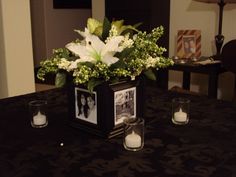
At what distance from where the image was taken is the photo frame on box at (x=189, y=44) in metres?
3.45

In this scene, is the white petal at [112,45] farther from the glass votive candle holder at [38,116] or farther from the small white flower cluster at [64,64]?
the glass votive candle holder at [38,116]

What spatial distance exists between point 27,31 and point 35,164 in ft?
6.84

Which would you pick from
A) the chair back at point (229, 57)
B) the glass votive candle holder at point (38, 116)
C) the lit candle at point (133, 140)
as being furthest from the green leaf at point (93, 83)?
the chair back at point (229, 57)

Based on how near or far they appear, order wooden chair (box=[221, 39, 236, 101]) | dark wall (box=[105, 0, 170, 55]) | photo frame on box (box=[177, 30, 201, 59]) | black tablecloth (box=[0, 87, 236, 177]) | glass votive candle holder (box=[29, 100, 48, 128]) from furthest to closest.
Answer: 1. dark wall (box=[105, 0, 170, 55])
2. photo frame on box (box=[177, 30, 201, 59])
3. wooden chair (box=[221, 39, 236, 101])
4. glass votive candle holder (box=[29, 100, 48, 128])
5. black tablecloth (box=[0, 87, 236, 177])

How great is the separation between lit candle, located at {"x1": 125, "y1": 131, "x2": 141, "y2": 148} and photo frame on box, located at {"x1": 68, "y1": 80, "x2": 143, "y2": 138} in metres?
0.12

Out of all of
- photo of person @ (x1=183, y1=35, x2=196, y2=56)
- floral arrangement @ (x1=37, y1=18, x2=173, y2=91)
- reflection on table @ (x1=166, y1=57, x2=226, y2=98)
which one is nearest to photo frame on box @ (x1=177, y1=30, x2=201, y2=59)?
photo of person @ (x1=183, y1=35, x2=196, y2=56)

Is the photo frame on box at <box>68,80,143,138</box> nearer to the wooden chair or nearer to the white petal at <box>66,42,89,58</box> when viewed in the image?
→ the white petal at <box>66,42,89,58</box>

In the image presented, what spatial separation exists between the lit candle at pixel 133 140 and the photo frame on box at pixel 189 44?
7.96ft

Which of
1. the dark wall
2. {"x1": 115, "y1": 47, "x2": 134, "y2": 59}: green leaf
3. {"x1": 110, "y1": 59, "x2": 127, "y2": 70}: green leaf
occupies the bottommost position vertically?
{"x1": 110, "y1": 59, "x2": 127, "y2": 70}: green leaf

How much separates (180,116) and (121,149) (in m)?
0.37

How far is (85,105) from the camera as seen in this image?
127 cm

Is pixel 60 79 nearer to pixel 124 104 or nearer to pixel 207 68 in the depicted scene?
pixel 124 104

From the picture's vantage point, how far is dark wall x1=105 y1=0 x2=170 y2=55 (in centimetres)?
373

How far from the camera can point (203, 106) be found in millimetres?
1643
